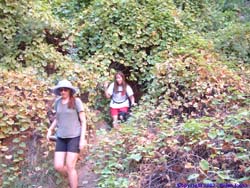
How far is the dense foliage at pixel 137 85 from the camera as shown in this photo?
4.77 meters

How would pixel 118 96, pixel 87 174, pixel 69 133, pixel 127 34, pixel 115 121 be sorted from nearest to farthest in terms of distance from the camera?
pixel 69 133, pixel 87 174, pixel 115 121, pixel 118 96, pixel 127 34

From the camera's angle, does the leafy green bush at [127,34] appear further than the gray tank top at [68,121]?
Yes

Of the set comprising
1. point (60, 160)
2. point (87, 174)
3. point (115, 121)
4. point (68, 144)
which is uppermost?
point (115, 121)

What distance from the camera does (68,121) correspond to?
5.27 meters

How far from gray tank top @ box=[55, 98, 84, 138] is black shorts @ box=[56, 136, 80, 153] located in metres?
0.06

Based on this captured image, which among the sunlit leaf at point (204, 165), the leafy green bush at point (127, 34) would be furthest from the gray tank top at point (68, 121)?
the leafy green bush at point (127, 34)

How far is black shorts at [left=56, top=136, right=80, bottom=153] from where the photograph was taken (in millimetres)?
5219

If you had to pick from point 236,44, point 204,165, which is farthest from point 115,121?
point 236,44

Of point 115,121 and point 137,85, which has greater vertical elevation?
point 137,85

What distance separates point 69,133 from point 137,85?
14.0 feet

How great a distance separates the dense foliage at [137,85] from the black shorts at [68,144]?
479 millimetres

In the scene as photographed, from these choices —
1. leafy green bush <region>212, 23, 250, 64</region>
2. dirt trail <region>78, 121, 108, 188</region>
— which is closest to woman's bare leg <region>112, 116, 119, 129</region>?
dirt trail <region>78, 121, 108, 188</region>

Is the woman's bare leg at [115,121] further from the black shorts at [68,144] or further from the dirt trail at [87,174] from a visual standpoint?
the black shorts at [68,144]

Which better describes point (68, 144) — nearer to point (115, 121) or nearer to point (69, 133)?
point (69, 133)
